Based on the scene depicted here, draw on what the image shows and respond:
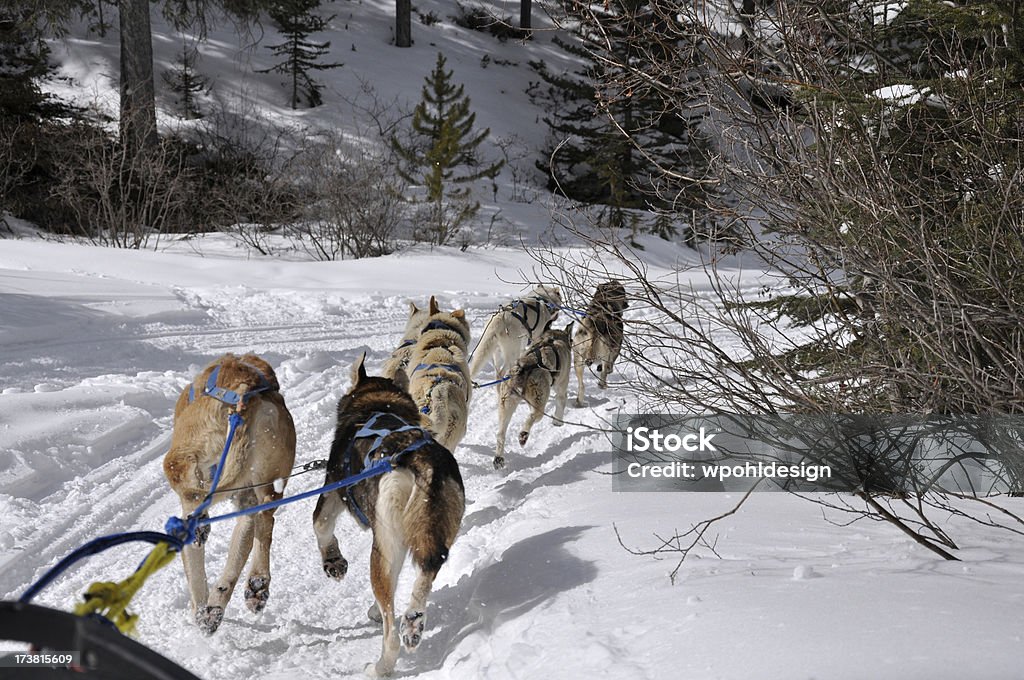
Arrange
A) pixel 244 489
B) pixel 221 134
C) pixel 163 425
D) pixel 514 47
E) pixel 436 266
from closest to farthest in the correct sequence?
pixel 244 489, pixel 163 425, pixel 436 266, pixel 221 134, pixel 514 47

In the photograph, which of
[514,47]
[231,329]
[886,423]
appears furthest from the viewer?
[514,47]

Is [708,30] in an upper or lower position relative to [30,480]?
upper

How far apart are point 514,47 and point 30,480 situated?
36.4 m

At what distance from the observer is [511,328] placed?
29.8ft

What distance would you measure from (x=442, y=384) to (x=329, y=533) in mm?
1646

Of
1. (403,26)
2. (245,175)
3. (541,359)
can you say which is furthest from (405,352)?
(403,26)

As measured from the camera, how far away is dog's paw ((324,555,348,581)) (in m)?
4.55

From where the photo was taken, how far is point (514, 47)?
38969mm

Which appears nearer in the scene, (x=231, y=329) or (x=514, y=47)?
(x=231, y=329)

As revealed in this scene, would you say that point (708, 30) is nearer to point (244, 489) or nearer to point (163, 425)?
point (244, 489)

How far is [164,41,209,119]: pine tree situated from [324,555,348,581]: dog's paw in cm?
2615

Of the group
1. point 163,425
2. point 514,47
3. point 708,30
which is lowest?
point 163,425

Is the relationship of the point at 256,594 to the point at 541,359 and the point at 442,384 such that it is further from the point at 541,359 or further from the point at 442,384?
the point at 541,359

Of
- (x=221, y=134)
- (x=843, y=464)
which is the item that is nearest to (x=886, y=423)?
(x=843, y=464)
